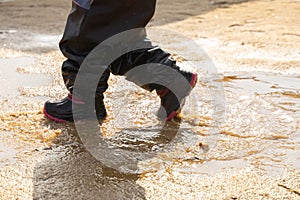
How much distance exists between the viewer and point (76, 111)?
2020 mm

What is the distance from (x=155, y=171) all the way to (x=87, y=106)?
50 cm

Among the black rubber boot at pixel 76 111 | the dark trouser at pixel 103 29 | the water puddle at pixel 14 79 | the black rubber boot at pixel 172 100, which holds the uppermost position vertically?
the dark trouser at pixel 103 29

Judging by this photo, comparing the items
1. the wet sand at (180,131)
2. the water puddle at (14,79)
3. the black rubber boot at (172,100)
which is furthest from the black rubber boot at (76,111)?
the water puddle at (14,79)

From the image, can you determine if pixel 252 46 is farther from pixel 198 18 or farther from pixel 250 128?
pixel 250 128

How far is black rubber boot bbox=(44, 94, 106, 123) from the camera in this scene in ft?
6.61

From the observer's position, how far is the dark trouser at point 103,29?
193 centimetres

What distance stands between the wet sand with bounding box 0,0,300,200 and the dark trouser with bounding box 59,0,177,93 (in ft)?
0.65

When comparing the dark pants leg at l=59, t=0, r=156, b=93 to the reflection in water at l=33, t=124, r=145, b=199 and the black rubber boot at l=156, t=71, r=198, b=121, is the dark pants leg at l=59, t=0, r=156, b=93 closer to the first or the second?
the black rubber boot at l=156, t=71, r=198, b=121

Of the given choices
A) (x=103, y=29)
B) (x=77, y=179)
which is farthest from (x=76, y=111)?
(x=77, y=179)

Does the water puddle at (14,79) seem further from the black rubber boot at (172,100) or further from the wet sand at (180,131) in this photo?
the black rubber boot at (172,100)

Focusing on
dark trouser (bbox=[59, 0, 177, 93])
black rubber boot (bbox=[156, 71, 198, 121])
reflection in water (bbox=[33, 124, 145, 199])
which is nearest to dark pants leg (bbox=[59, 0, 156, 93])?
dark trouser (bbox=[59, 0, 177, 93])

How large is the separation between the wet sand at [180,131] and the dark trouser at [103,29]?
197 mm

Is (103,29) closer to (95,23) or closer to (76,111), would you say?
(95,23)

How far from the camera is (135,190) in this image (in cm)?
151
